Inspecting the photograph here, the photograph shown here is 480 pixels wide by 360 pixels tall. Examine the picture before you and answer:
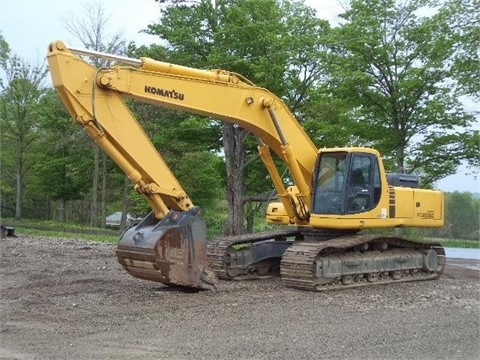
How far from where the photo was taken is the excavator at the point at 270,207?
31.0ft

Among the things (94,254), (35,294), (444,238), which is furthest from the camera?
(444,238)

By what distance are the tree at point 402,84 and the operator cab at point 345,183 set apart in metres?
9.94

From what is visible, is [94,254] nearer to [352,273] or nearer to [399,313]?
[352,273]

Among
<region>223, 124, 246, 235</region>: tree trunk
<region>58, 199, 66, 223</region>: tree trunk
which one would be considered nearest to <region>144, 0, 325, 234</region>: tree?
<region>223, 124, 246, 235</region>: tree trunk

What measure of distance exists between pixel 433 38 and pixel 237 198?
351 inches

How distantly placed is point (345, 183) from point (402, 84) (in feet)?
34.9

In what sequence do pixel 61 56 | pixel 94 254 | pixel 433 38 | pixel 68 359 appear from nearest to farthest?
pixel 68 359, pixel 61 56, pixel 94 254, pixel 433 38

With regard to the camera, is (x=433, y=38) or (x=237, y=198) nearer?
(x=433, y=38)

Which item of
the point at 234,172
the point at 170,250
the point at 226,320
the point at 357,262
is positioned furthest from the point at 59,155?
the point at 226,320

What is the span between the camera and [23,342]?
22.4ft

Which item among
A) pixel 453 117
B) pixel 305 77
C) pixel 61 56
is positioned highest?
pixel 305 77

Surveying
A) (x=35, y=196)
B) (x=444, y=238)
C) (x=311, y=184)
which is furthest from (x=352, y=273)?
(x=35, y=196)

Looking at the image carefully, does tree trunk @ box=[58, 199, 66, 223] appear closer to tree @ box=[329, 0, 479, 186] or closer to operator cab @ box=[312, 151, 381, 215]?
tree @ box=[329, 0, 479, 186]

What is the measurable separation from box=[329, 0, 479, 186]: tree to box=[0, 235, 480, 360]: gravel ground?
33.4ft
